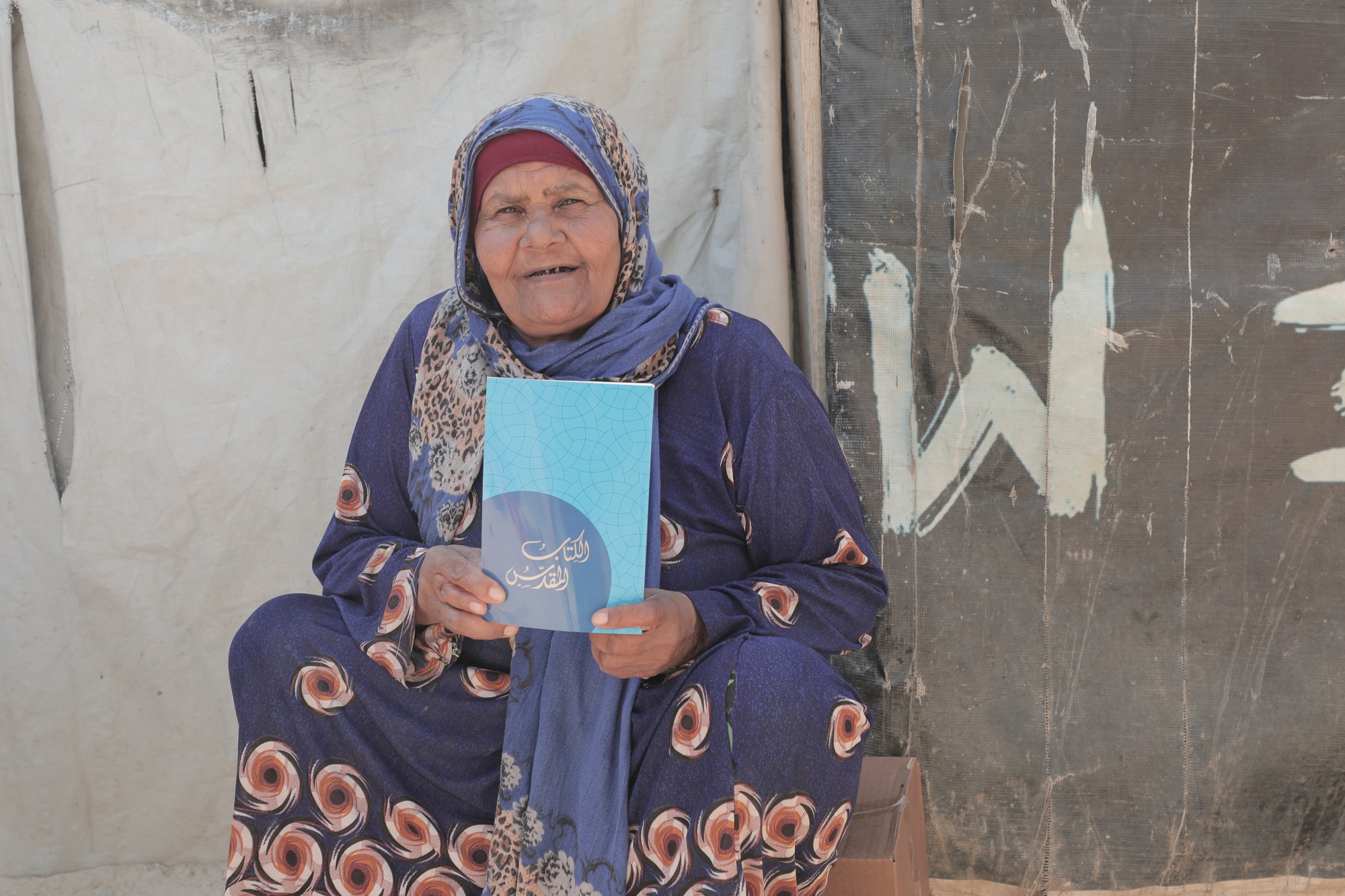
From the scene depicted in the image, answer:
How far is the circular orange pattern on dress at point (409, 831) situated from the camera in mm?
1552

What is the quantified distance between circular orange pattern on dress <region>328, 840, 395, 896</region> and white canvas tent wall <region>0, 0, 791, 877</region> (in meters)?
0.89

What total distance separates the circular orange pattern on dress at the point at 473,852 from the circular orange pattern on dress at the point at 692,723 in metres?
0.35

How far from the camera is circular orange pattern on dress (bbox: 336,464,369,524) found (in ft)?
5.68

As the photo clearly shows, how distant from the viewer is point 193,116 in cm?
218

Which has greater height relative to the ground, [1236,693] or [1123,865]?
[1236,693]

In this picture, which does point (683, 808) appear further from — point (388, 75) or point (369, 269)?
point (388, 75)

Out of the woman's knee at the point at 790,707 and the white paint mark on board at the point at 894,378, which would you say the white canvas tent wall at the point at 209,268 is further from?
the woman's knee at the point at 790,707

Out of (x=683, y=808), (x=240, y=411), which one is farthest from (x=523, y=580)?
(x=240, y=411)

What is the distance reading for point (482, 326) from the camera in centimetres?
170

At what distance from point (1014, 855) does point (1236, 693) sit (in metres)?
0.50

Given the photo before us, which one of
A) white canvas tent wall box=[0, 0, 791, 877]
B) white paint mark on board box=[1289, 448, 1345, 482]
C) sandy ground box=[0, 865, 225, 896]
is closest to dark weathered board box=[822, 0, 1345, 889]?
white paint mark on board box=[1289, 448, 1345, 482]

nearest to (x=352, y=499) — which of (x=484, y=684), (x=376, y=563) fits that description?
(x=376, y=563)

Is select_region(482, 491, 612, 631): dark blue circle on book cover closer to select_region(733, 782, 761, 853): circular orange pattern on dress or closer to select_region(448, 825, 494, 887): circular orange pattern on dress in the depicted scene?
select_region(733, 782, 761, 853): circular orange pattern on dress

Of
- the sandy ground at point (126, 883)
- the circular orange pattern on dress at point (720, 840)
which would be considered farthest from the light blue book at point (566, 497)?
the sandy ground at point (126, 883)
